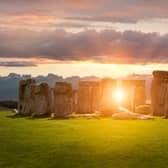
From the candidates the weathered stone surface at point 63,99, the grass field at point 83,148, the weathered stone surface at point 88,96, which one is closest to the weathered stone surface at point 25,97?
the weathered stone surface at point 63,99

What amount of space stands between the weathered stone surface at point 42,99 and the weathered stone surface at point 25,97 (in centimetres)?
111

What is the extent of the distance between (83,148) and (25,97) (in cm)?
2082

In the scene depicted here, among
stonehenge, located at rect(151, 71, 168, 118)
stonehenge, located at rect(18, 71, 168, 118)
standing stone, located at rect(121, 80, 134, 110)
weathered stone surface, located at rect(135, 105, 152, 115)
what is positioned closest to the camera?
stonehenge, located at rect(18, 71, 168, 118)

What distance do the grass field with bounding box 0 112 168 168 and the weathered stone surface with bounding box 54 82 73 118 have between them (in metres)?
10.3

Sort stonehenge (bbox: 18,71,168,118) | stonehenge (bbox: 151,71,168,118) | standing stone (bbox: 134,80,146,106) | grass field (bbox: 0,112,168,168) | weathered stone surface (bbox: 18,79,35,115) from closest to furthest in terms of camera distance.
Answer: grass field (bbox: 0,112,168,168), stonehenge (bbox: 18,71,168,118), stonehenge (bbox: 151,71,168,118), weathered stone surface (bbox: 18,79,35,115), standing stone (bbox: 134,80,146,106)

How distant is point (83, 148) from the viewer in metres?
17.3

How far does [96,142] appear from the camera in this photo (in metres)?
18.8

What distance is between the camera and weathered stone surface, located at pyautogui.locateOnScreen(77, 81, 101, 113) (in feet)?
138

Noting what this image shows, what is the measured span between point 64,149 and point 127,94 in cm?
2916

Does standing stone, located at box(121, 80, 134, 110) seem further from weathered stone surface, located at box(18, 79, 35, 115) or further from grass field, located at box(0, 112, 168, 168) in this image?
grass field, located at box(0, 112, 168, 168)

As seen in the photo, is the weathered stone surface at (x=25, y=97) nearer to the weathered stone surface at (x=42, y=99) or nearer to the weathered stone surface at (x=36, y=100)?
the weathered stone surface at (x=36, y=100)

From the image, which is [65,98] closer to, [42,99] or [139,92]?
[42,99]

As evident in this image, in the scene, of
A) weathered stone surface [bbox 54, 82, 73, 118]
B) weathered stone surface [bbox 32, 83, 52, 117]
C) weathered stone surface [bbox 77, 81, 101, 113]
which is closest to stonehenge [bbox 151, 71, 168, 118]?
weathered stone surface [bbox 54, 82, 73, 118]

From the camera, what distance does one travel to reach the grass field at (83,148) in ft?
48.8
